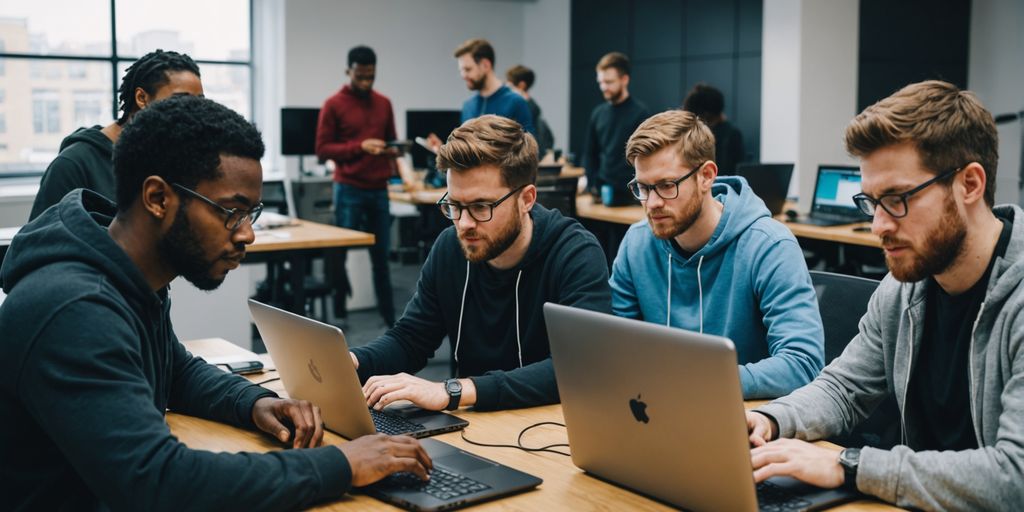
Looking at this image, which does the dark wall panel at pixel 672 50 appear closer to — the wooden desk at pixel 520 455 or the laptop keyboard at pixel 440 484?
the wooden desk at pixel 520 455

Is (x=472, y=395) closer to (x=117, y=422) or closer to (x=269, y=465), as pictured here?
(x=269, y=465)

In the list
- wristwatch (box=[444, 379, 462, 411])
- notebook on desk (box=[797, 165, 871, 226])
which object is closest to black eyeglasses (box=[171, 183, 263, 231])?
wristwatch (box=[444, 379, 462, 411])

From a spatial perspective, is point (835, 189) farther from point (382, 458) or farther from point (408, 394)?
point (382, 458)

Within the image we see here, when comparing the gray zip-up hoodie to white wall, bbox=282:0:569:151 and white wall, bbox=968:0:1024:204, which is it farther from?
white wall, bbox=968:0:1024:204

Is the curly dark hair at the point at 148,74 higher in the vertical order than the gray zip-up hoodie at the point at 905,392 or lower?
higher

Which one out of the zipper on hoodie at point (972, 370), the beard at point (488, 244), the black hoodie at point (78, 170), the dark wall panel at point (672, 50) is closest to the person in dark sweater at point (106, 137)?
the black hoodie at point (78, 170)

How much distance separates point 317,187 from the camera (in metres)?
6.70

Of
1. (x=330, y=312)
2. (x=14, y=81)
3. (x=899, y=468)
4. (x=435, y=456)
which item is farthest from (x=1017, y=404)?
(x=14, y=81)

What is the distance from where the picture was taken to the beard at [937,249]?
1568 mm

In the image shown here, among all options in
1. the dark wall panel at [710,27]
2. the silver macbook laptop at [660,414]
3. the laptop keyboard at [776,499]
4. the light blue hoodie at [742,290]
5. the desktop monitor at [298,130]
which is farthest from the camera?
the dark wall panel at [710,27]

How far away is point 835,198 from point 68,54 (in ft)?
18.6

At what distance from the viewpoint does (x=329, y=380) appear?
5.91 ft

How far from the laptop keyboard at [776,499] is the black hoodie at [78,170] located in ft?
7.40

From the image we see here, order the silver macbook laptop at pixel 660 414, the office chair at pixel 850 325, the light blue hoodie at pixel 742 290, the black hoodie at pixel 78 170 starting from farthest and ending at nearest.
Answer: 1. the black hoodie at pixel 78 170
2. the office chair at pixel 850 325
3. the light blue hoodie at pixel 742 290
4. the silver macbook laptop at pixel 660 414
